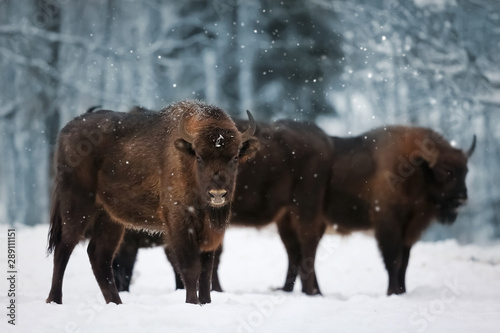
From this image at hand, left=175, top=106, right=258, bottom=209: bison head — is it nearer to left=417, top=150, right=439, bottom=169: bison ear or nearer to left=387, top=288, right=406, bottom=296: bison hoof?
left=387, top=288, right=406, bottom=296: bison hoof

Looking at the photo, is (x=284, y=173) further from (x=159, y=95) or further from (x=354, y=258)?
(x=159, y=95)

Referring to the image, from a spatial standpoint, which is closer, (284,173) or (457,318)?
(457,318)

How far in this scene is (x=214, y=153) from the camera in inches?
284

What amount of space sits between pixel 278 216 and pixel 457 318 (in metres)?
4.30

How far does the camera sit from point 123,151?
27.3ft

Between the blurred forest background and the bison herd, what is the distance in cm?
888

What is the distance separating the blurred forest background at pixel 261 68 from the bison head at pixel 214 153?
12624 mm

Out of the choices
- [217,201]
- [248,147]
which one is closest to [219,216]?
[217,201]

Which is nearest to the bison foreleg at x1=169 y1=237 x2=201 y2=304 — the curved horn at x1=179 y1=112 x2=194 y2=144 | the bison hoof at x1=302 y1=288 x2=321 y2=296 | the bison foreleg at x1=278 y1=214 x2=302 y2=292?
the curved horn at x1=179 y1=112 x2=194 y2=144

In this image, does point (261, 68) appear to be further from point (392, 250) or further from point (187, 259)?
point (187, 259)

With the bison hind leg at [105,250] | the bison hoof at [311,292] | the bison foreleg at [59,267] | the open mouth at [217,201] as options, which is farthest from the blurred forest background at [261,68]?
the open mouth at [217,201]

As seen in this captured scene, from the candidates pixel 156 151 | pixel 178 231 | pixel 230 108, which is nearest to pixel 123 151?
pixel 156 151

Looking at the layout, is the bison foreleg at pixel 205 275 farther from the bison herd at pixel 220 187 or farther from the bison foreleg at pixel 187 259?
the bison foreleg at pixel 187 259

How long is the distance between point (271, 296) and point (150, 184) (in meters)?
1.95
